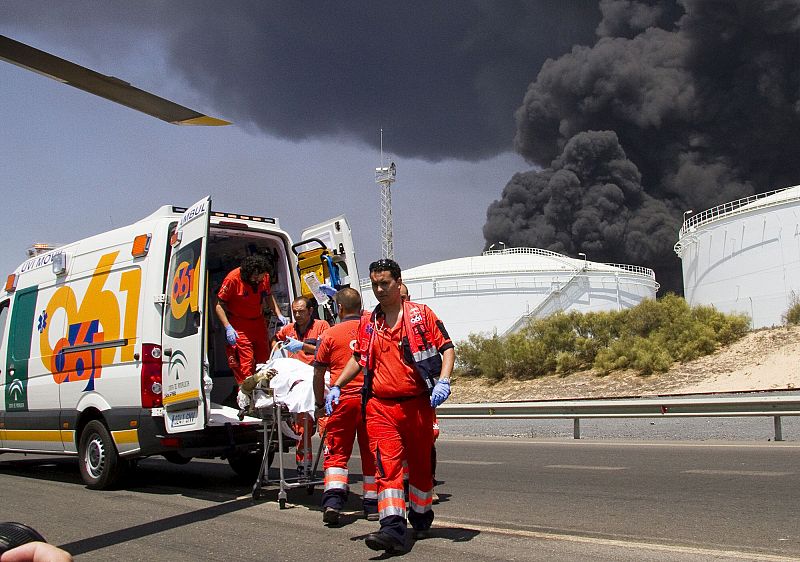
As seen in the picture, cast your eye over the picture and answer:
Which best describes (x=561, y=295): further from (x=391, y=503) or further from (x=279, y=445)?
(x=391, y=503)

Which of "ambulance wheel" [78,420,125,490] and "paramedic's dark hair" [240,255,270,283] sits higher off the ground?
"paramedic's dark hair" [240,255,270,283]

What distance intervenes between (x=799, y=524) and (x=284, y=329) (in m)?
4.70

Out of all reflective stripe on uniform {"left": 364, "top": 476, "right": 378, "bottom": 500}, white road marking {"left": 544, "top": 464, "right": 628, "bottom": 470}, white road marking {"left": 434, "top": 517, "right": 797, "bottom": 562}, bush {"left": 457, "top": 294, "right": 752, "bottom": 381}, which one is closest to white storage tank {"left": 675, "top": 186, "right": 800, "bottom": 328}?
bush {"left": 457, "top": 294, "right": 752, "bottom": 381}

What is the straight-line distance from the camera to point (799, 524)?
5.70 meters

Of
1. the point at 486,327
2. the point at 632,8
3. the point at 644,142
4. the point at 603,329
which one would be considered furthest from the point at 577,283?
the point at 632,8

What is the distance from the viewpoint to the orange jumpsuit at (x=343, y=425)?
6348 mm

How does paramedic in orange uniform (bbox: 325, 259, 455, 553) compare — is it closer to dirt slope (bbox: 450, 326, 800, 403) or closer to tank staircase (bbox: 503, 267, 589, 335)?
dirt slope (bbox: 450, 326, 800, 403)

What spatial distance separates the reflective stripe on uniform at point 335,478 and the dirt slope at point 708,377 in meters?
24.4

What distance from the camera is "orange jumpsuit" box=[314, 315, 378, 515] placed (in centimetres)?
635

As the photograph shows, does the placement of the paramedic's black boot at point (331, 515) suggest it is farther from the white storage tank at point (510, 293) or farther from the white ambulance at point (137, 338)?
the white storage tank at point (510, 293)

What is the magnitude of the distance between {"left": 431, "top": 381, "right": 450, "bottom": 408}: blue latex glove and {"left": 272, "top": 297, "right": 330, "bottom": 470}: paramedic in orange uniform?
2453mm

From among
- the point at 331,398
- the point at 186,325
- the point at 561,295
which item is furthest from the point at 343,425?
the point at 561,295

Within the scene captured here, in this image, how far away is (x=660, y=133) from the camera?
89.0 meters

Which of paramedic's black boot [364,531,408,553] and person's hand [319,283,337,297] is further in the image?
person's hand [319,283,337,297]
